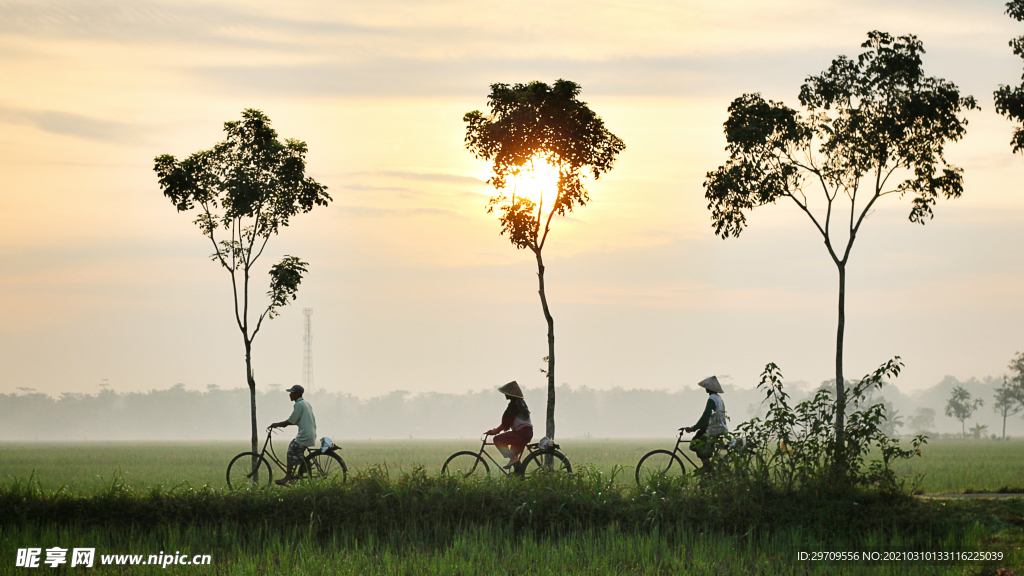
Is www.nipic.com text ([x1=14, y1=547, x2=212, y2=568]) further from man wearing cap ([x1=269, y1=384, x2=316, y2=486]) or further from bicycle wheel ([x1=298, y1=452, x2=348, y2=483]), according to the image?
man wearing cap ([x1=269, y1=384, x2=316, y2=486])

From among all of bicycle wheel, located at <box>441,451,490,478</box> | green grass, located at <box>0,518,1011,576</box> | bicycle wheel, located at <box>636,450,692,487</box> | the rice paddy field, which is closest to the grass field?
bicycle wheel, located at <box>636,450,692,487</box>

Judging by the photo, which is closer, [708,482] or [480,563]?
[480,563]

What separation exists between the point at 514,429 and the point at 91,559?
25.4 ft

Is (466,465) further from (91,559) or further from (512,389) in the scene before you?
(91,559)

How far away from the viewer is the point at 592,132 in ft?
80.3

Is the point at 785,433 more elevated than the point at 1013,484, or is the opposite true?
the point at 785,433

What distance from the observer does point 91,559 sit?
12.9 meters

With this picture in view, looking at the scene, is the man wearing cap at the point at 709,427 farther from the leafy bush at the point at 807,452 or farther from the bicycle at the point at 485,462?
the bicycle at the point at 485,462

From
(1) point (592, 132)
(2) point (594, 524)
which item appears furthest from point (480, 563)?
(1) point (592, 132)

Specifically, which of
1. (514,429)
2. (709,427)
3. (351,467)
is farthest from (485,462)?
(351,467)

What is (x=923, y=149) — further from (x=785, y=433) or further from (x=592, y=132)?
(x=785, y=433)

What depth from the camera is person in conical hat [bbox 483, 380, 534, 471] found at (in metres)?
17.1

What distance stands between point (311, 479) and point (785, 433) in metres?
8.45

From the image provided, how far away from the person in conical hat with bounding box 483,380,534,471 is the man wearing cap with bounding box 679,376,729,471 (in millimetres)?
3150
